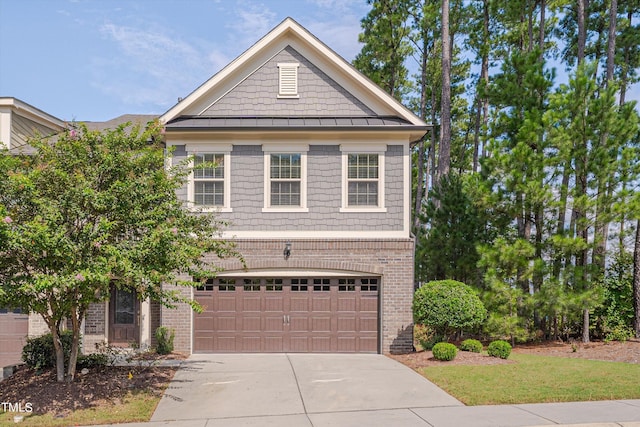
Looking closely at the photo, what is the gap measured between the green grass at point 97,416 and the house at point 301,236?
5165 mm

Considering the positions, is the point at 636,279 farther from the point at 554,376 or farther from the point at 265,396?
the point at 265,396

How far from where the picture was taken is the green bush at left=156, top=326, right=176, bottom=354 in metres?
14.3

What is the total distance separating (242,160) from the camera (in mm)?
15031

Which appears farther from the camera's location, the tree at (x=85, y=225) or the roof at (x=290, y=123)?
the roof at (x=290, y=123)

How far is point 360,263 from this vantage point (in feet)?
48.6

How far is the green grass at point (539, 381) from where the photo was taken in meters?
9.65

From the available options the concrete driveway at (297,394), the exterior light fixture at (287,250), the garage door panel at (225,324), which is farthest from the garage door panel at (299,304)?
the garage door panel at (225,324)

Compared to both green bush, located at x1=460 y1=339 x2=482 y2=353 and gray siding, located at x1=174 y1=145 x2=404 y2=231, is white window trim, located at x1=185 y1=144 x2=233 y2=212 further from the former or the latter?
green bush, located at x1=460 y1=339 x2=482 y2=353

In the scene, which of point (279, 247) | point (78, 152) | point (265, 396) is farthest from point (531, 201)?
point (78, 152)

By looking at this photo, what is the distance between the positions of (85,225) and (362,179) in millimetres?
8003

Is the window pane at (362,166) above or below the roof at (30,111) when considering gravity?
below

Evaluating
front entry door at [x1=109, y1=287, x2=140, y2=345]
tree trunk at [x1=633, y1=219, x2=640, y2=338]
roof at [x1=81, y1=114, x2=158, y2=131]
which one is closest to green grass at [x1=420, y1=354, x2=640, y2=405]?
tree trunk at [x1=633, y1=219, x2=640, y2=338]

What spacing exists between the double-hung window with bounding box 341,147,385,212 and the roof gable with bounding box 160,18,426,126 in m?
1.39

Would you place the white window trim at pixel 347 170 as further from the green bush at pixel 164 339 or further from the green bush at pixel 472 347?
the green bush at pixel 164 339
